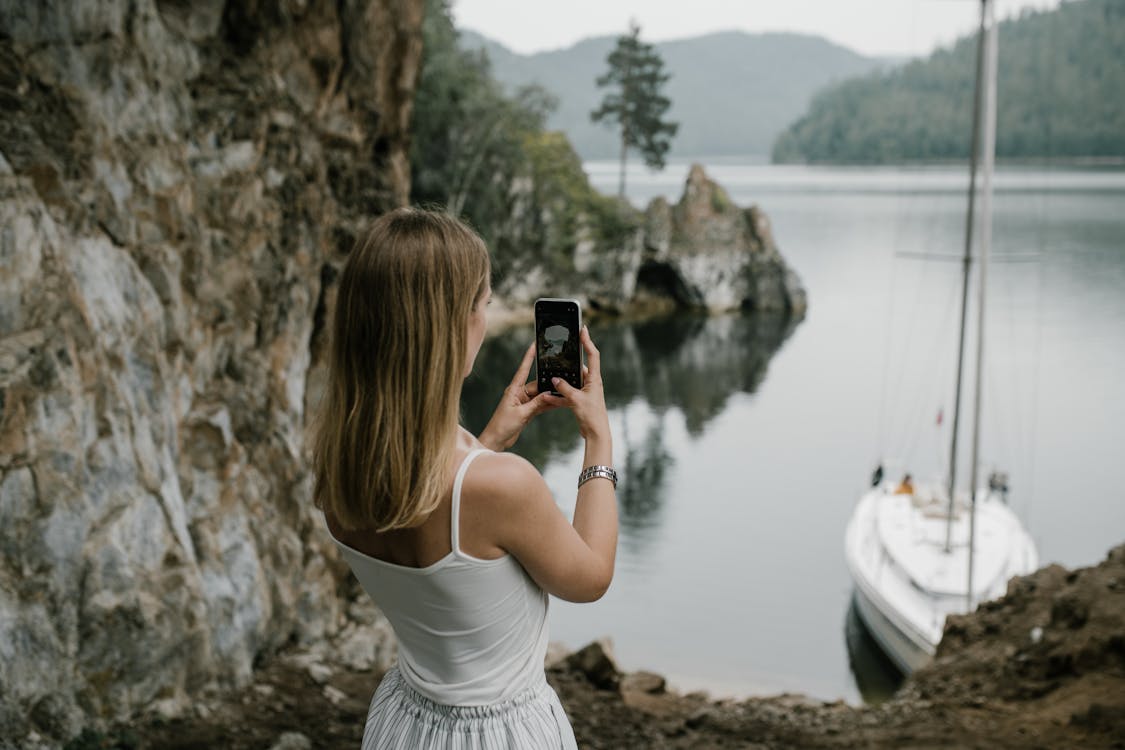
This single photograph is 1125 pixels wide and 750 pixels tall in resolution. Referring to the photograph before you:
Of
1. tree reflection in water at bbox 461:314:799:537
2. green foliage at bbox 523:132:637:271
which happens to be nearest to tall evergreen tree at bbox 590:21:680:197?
green foliage at bbox 523:132:637:271

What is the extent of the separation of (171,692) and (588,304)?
35.2 m

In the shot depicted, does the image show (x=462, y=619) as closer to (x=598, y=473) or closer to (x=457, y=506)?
(x=457, y=506)

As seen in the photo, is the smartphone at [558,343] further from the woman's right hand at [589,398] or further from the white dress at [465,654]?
the white dress at [465,654]

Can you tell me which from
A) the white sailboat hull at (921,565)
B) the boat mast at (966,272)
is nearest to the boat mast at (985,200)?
the boat mast at (966,272)

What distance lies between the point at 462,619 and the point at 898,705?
5079 millimetres

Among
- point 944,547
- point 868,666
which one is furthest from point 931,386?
point 868,666

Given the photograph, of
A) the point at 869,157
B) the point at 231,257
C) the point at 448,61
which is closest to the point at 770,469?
the point at 448,61

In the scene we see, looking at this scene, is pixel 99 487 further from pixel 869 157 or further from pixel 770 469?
pixel 869 157

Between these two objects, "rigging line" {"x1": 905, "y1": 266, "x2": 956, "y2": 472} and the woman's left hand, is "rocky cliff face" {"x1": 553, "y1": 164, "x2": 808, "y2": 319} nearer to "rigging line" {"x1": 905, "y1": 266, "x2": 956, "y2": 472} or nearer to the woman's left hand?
"rigging line" {"x1": 905, "y1": 266, "x2": 956, "y2": 472}

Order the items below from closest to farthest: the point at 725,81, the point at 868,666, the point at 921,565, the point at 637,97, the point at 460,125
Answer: the point at 921,565 < the point at 868,666 < the point at 460,125 < the point at 637,97 < the point at 725,81

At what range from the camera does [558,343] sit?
1836 mm

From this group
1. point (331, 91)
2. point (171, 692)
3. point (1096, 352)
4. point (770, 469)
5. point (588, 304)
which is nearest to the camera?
point (171, 692)

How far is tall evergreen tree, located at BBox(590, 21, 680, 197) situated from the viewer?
46.5 m

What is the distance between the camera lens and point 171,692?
16.3 feet
